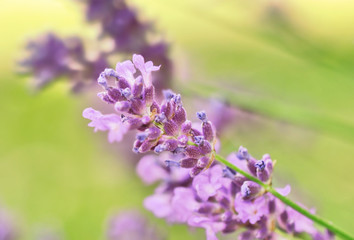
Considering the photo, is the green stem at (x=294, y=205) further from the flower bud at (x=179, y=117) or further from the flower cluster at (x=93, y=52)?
the flower cluster at (x=93, y=52)

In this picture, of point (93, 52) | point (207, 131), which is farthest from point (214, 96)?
point (207, 131)

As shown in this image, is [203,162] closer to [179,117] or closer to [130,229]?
[179,117]

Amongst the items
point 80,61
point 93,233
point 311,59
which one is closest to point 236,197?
point 80,61

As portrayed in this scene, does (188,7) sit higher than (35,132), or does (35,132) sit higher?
(35,132)

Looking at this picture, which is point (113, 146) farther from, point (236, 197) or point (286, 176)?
point (236, 197)

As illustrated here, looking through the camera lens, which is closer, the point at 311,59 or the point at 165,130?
the point at 165,130

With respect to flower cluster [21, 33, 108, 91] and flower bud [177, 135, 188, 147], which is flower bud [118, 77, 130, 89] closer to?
flower bud [177, 135, 188, 147]

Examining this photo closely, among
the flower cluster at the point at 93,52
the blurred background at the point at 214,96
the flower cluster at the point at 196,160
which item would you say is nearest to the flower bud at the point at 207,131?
the flower cluster at the point at 196,160
